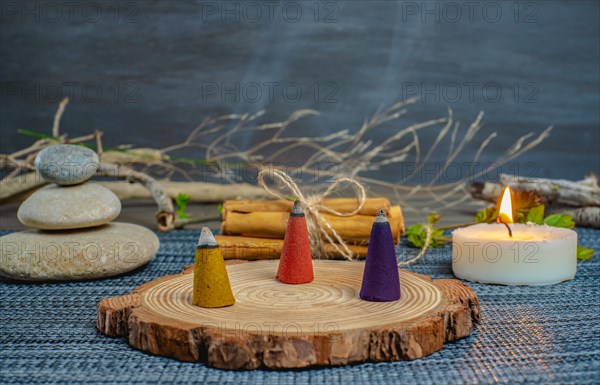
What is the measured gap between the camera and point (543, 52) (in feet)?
12.4

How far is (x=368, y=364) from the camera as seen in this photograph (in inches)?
53.4

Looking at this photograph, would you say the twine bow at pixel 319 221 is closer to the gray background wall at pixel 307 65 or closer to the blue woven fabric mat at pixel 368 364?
the blue woven fabric mat at pixel 368 364

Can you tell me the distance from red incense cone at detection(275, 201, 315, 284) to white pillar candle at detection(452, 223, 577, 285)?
0.48 m

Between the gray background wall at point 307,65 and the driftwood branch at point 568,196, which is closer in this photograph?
the driftwood branch at point 568,196

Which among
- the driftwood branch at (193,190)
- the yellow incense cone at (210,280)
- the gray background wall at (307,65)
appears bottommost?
the yellow incense cone at (210,280)

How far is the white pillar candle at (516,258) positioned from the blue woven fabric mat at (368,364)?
0.03 metres

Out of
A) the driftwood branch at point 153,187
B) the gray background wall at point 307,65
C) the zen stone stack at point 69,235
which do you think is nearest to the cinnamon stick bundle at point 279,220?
the zen stone stack at point 69,235

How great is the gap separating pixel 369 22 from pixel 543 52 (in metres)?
0.89

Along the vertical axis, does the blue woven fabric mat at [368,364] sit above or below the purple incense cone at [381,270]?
below

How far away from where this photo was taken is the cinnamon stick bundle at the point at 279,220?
2.22m

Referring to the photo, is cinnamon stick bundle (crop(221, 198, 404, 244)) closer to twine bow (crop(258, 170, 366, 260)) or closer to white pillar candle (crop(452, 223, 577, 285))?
twine bow (crop(258, 170, 366, 260))

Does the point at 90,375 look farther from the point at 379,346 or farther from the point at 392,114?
the point at 392,114

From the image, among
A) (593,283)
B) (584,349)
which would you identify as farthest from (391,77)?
(584,349)

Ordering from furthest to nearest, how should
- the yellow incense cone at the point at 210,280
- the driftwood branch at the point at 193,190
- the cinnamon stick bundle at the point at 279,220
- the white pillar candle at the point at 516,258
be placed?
the driftwood branch at the point at 193,190
the cinnamon stick bundle at the point at 279,220
the white pillar candle at the point at 516,258
the yellow incense cone at the point at 210,280
